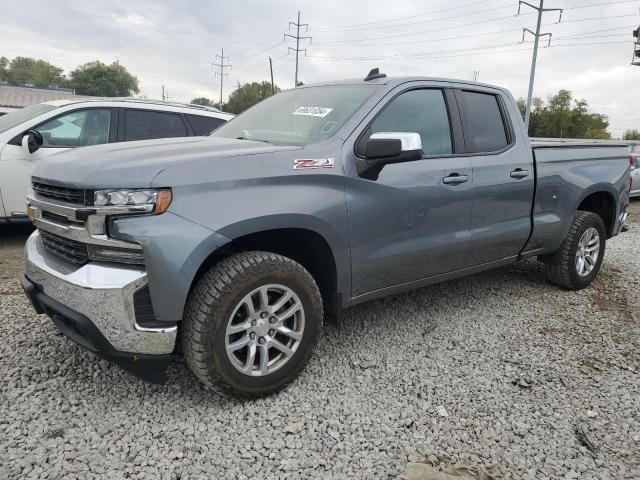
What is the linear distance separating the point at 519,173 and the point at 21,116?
5584mm

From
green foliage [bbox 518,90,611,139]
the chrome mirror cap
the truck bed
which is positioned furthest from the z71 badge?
green foliage [bbox 518,90,611,139]

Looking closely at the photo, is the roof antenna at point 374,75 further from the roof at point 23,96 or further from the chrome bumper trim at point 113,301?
the roof at point 23,96

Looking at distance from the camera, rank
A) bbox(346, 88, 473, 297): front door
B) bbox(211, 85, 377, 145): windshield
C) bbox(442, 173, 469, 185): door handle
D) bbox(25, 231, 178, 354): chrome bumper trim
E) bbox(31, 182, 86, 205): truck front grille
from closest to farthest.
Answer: bbox(25, 231, 178, 354): chrome bumper trim → bbox(31, 182, 86, 205): truck front grille → bbox(346, 88, 473, 297): front door → bbox(211, 85, 377, 145): windshield → bbox(442, 173, 469, 185): door handle

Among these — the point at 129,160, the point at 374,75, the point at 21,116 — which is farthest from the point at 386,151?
Answer: the point at 21,116

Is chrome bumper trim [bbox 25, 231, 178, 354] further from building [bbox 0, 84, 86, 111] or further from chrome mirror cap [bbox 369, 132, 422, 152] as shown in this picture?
building [bbox 0, 84, 86, 111]

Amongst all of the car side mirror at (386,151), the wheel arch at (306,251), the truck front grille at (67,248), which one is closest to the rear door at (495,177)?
the car side mirror at (386,151)

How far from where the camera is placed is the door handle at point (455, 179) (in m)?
3.41

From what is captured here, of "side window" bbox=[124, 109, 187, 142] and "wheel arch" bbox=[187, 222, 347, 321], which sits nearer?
"wheel arch" bbox=[187, 222, 347, 321]

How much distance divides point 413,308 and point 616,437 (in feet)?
6.06

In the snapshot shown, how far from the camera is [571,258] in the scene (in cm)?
459

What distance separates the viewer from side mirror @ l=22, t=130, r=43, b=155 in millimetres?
5361

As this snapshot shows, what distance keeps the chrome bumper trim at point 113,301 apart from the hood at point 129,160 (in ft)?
1.34

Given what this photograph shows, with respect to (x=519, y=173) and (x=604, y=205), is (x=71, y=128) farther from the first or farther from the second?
(x=604, y=205)

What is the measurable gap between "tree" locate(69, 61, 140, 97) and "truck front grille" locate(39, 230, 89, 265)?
103m
